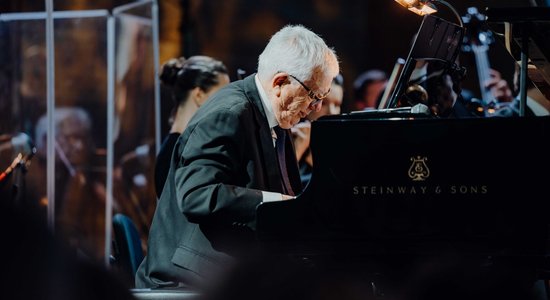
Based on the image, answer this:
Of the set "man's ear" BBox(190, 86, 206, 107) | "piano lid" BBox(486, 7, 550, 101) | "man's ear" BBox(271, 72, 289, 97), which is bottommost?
"man's ear" BBox(271, 72, 289, 97)

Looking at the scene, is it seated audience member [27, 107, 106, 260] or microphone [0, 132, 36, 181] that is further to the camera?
seated audience member [27, 107, 106, 260]

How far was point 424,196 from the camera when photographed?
2.23 m

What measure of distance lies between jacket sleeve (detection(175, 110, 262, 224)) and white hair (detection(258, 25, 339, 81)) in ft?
0.85

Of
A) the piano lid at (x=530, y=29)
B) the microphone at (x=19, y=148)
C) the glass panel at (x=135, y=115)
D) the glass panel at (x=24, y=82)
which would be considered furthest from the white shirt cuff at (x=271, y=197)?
the glass panel at (x=135, y=115)

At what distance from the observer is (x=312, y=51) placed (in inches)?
109

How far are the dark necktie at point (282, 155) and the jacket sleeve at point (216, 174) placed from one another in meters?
0.24

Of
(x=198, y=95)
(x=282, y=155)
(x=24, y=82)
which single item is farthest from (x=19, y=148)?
(x=282, y=155)

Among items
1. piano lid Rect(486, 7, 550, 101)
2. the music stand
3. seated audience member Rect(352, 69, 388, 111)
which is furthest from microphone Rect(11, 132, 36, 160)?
seated audience member Rect(352, 69, 388, 111)

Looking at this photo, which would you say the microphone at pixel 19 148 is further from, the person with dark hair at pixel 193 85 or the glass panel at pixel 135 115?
the glass panel at pixel 135 115

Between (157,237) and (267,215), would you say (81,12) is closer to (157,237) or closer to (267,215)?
(157,237)

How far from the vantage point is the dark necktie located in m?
2.90

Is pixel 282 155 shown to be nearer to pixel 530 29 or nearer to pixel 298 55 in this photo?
pixel 298 55

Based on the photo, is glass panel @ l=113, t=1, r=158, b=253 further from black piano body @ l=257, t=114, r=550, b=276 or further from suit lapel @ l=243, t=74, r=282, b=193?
black piano body @ l=257, t=114, r=550, b=276

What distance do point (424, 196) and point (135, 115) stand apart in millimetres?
3229
